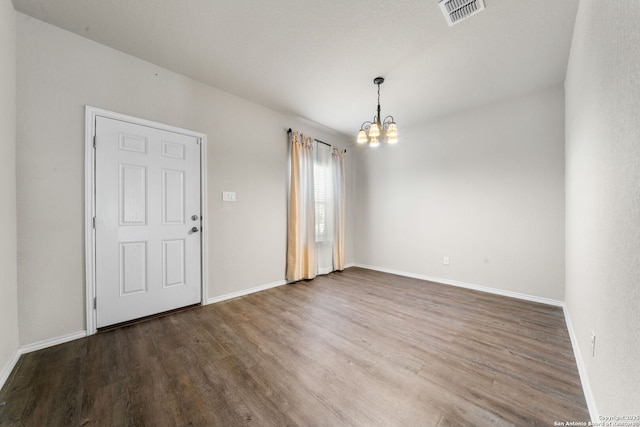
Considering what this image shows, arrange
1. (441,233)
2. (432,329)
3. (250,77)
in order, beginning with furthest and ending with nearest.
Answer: (441,233), (250,77), (432,329)

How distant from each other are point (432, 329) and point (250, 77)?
3.31m

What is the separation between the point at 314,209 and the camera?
4109 millimetres

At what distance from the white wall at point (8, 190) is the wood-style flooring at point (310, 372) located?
27cm

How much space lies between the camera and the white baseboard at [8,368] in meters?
1.52

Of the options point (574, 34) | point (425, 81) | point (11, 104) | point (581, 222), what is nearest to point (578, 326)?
point (581, 222)

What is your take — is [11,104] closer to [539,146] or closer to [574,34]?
[574,34]

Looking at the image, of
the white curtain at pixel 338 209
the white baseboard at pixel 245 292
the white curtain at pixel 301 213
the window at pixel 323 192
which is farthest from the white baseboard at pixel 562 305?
the white baseboard at pixel 245 292

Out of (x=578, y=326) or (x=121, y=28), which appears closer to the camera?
(x=578, y=326)

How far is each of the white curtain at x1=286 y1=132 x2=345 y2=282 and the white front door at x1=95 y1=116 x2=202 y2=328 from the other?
1417 mm

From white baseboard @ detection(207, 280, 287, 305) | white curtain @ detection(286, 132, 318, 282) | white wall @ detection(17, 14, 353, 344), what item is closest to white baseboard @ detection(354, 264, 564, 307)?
white curtain @ detection(286, 132, 318, 282)

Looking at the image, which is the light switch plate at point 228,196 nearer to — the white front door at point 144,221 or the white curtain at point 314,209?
the white front door at point 144,221

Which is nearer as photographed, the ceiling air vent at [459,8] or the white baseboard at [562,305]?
the white baseboard at [562,305]

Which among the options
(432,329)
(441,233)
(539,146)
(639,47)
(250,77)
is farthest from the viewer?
(441,233)

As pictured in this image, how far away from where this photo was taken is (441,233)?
381cm
